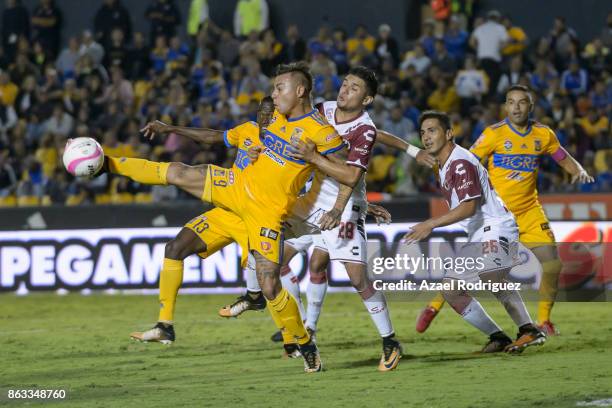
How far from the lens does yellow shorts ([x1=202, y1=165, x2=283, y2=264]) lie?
8.61 m

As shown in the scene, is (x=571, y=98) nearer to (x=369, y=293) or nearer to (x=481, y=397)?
(x=369, y=293)

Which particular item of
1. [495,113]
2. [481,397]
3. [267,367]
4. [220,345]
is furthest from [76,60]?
[481,397]

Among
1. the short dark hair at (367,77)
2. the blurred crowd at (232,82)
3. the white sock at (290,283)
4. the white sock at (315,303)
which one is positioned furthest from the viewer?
the blurred crowd at (232,82)

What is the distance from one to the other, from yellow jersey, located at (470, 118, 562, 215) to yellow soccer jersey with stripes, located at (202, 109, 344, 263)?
290 cm

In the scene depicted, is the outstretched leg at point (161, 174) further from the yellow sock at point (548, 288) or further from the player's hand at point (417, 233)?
the yellow sock at point (548, 288)

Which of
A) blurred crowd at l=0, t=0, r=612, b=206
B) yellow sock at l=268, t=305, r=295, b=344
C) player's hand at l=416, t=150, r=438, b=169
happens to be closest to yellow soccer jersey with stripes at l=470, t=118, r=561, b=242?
player's hand at l=416, t=150, r=438, b=169

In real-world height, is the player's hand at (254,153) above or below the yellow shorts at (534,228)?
above

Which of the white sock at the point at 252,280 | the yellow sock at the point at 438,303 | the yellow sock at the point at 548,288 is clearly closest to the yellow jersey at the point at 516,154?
the yellow sock at the point at 548,288

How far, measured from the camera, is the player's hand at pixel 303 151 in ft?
27.1

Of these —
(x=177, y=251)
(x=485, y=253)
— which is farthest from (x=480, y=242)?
(x=177, y=251)

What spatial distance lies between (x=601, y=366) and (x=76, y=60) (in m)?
15.6

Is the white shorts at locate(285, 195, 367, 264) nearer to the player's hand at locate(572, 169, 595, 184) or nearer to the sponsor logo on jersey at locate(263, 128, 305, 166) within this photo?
the sponsor logo on jersey at locate(263, 128, 305, 166)

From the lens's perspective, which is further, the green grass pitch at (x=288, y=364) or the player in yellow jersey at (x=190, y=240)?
the player in yellow jersey at (x=190, y=240)

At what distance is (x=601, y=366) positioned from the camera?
28.9 feet
